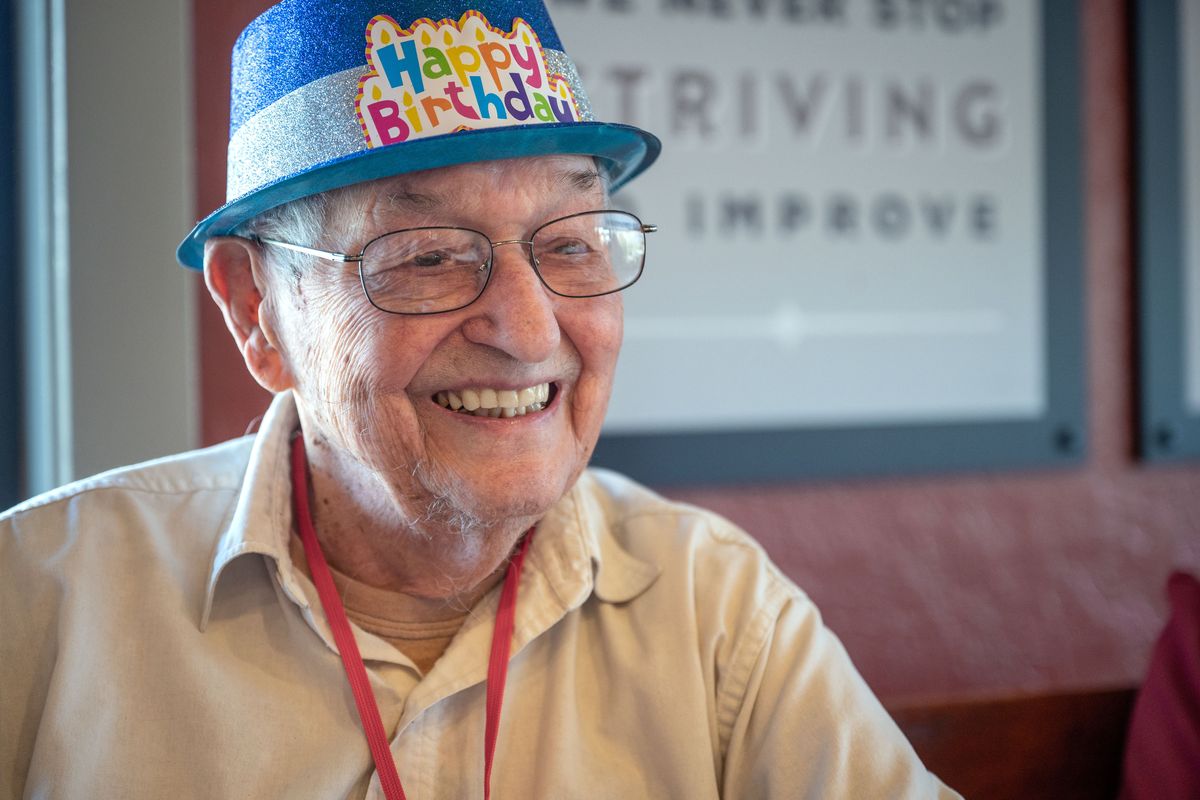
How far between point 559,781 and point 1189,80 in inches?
79.3

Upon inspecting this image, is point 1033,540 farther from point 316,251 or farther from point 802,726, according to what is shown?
point 316,251

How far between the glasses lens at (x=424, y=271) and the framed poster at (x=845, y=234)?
881 mm

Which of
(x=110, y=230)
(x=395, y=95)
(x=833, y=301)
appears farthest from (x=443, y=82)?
(x=833, y=301)

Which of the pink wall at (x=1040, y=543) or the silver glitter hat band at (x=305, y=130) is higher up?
the silver glitter hat band at (x=305, y=130)

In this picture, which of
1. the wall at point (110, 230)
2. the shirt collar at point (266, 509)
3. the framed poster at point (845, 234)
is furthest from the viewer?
the framed poster at point (845, 234)

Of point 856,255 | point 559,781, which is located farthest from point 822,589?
point 559,781

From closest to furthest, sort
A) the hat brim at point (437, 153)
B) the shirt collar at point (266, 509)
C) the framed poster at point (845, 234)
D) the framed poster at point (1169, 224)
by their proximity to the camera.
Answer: the hat brim at point (437, 153) → the shirt collar at point (266, 509) → the framed poster at point (845, 234) → the framed poster at point (1169, 224)

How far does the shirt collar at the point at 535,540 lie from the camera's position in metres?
1.12

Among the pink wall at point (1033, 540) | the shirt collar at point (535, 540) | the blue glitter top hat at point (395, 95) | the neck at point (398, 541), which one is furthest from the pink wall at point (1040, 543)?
the blue glitter top hat at point (395, 95)

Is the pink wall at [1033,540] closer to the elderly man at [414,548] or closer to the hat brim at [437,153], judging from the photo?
the elderly man at [414,548]

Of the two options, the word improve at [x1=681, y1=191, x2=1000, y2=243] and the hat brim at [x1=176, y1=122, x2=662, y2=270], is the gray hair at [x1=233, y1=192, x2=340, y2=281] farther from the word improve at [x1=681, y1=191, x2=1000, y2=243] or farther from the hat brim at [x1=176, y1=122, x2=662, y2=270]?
the word improve at [x1=681, y1=191, x2=1000, y2=243]

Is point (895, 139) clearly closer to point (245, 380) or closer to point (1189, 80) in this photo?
point (1189, 80)

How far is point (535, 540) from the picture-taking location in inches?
48.1

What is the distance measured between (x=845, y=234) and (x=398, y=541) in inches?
47.4
